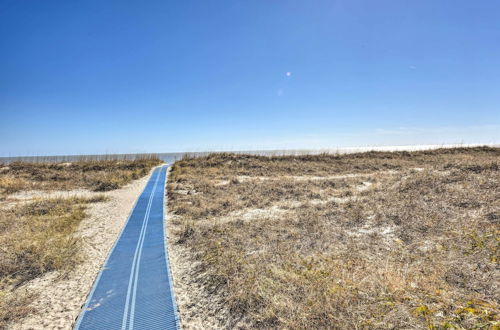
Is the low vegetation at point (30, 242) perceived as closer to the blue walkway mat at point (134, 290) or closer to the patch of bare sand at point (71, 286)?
the patch of bare sand at point (71, 286)

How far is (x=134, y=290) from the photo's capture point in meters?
5.60

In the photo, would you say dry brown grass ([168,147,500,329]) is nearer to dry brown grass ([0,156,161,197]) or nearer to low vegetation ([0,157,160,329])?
low vegetation ([0,157,160,329])

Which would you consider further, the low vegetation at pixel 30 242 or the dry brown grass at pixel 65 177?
the dry brown grass at pixel 65 177

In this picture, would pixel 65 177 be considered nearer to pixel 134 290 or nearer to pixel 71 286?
pixel 71 286

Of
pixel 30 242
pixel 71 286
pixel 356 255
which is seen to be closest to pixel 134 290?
pixel 71 286

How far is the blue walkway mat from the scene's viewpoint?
15.4 feet

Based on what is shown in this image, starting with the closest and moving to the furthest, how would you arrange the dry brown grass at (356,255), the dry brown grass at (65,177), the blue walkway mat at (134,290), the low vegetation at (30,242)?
the dry brown grass at (356,255), the blue walkway mat at (134,290), the low vegetation at (30,242), the dry brown grass at (65,177)

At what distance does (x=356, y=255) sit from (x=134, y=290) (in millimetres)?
5386

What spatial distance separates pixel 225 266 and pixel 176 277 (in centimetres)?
126

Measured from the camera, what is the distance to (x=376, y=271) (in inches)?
206

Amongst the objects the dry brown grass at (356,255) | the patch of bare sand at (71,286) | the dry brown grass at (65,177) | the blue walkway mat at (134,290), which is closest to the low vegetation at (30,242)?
the patch of bare sand at (71,286)

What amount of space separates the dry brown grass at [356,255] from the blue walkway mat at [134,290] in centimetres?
79

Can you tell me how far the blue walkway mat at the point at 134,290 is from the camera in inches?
185

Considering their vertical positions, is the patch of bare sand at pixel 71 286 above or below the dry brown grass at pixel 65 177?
below
